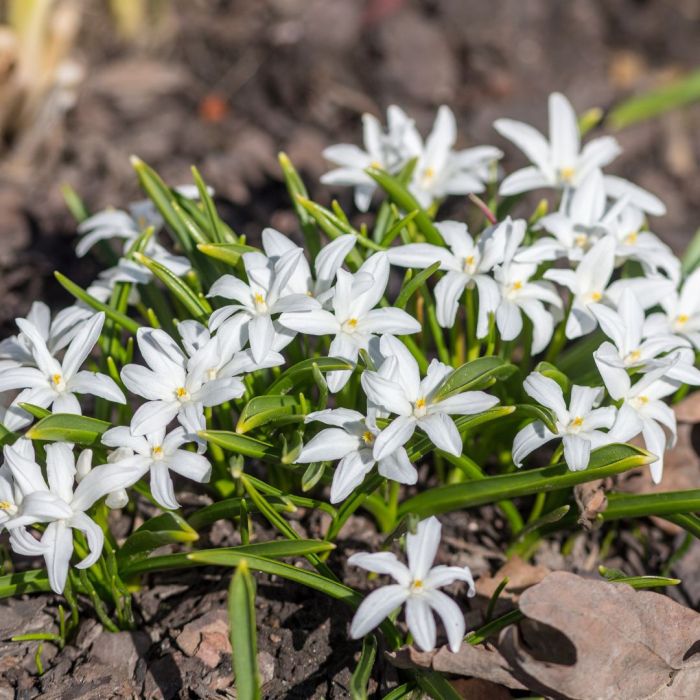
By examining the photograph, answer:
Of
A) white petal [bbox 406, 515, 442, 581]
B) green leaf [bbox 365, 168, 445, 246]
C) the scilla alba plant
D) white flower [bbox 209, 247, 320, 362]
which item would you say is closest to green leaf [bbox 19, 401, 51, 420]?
the scilla alba plant

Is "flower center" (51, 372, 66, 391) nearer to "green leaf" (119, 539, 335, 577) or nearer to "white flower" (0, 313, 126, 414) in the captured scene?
"white flower" (0, 313, 126, 414)

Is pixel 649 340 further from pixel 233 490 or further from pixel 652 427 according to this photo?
pixel 233 490

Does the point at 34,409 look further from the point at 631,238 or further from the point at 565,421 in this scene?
the point at 631,238

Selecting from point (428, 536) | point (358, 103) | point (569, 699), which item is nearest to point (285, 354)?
point (428, 536)

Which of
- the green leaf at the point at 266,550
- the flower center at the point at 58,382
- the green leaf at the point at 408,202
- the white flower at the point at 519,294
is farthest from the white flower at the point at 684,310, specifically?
the flower center at the point at 58,382

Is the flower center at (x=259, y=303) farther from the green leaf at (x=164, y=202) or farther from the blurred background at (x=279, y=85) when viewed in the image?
the blurred background at (x=279, y=85)

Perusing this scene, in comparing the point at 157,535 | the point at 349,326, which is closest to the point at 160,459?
the point at 157,535
